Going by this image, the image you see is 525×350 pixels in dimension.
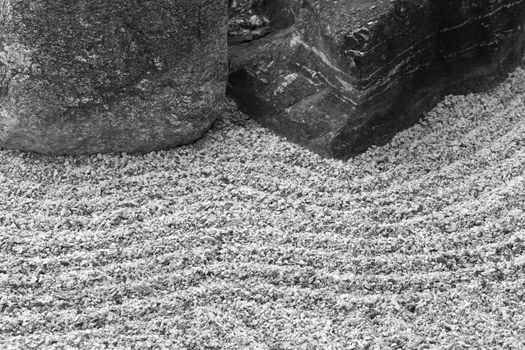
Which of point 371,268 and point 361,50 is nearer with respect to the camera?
point 371,268

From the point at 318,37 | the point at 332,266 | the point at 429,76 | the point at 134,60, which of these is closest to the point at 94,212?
the point at 134,60

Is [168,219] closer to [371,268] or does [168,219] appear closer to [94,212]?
[94,212]

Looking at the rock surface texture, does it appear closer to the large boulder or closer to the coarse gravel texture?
the coarse gravel texture

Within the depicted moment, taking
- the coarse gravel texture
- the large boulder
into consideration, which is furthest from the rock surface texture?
the large boulder

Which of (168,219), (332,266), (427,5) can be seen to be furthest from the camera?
(427,5)

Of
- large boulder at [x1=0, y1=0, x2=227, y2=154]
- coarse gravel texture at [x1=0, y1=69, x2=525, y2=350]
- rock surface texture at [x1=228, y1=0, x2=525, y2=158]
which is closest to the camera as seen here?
coarse gravel texture at [x1=0, y1=69, x2=525, y2=350]

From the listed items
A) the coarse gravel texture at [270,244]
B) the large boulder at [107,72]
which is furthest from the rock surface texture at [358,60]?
the large boulder at [107,72]

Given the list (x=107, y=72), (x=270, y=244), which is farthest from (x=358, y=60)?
(x=107, y=72)
